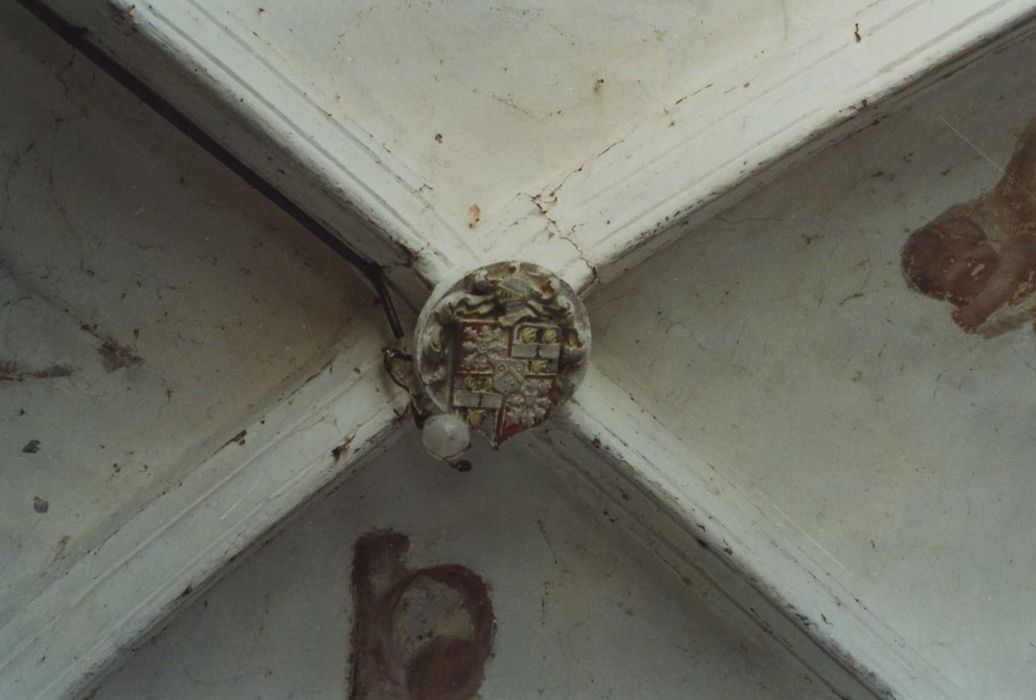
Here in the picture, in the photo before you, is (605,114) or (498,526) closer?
(605,114)

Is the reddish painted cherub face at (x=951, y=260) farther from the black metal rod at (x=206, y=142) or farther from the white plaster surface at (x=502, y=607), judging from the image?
the black metal rod at (x=206, y=142)

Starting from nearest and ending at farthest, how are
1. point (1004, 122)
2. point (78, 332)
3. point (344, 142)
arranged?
point (344, 142) < point (78, 332) < point (1004, 122)

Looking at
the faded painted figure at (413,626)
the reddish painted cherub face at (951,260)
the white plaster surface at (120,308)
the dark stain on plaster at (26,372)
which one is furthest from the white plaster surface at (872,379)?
the dark stain on plaster at (26,372)

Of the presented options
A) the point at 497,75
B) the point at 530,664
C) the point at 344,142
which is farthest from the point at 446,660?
the point at 497,75

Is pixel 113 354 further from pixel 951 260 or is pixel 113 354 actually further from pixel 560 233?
pixel 951 260

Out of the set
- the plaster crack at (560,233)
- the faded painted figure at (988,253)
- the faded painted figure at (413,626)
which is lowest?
the faded painted figure at (413,626)

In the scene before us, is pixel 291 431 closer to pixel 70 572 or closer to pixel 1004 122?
pixel 70 572

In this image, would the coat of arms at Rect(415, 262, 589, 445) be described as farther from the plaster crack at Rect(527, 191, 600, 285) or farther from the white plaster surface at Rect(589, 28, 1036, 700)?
the white plaster surface at Rect(589, 28, 1036, 700)

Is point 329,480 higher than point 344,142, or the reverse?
point 344,142
